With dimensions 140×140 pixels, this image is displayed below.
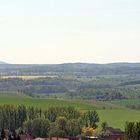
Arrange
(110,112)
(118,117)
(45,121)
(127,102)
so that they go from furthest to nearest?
(127,102) < (110,112) < (118,117) < (45,121)

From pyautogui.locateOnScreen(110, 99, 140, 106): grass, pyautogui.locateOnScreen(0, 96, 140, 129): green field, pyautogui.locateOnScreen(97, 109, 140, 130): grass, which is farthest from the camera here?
pyautogui.locateOnScreen(110, 99, 140, 106): grass

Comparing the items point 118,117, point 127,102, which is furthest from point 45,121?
point 127,102

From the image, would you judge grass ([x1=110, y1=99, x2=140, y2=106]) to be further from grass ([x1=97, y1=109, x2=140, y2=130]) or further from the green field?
grass ([x1=97, y1=109, x2=140, y2=130])

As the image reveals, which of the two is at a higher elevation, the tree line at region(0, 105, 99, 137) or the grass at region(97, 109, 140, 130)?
the tree line at region(0, 105, 99, 137)

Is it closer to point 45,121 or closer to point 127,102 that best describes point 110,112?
point 45,121

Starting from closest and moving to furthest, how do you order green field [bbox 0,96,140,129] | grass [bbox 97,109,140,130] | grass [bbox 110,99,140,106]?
grass [bbox 97,109,140,130]
green field [bbox 0,96,140,129]
grass [bbox 110,99,140,106]

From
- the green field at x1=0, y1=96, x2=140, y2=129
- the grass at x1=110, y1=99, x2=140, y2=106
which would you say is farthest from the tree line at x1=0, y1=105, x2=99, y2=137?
the grass at x1=110, y1=99, x2=140, y2=106

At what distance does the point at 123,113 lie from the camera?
14625 centimetres

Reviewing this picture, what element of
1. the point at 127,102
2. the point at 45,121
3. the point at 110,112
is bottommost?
the point at 127,102

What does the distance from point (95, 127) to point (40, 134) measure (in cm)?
1588

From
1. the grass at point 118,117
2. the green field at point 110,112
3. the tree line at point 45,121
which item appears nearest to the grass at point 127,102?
the green field at point 110,112

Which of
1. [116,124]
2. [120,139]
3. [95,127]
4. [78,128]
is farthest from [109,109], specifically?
[120,139]

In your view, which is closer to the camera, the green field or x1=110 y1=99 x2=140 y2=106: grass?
the green field

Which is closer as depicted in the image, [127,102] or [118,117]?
[118,117]
